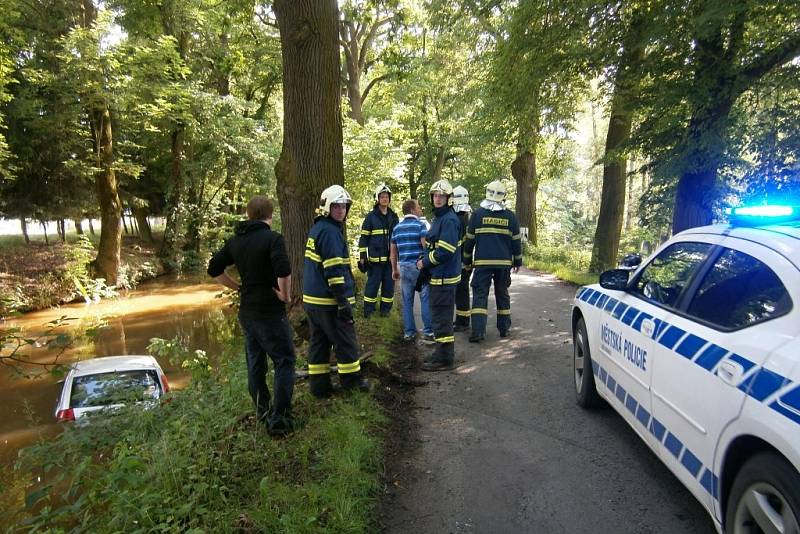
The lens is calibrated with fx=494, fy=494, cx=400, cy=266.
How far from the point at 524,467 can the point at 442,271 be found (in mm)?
2745

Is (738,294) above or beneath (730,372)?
above

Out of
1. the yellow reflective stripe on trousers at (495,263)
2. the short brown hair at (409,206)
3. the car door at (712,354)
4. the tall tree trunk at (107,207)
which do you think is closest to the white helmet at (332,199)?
the short brown hair at (409,206)

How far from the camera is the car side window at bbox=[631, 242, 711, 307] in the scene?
3.18m

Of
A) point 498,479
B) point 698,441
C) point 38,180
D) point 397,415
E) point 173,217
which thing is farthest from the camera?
point 173,217

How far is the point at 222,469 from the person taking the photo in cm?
349

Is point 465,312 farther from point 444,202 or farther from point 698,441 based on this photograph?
point 698,441

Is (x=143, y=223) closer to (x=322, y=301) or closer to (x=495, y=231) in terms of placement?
(x=495, y=231)

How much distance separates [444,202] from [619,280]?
257 centimetres

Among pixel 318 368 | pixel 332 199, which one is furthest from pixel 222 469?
pixel 332 199

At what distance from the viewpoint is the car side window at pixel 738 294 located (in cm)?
234

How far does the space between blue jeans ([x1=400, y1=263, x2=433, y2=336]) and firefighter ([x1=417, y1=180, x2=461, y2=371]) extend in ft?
3.74

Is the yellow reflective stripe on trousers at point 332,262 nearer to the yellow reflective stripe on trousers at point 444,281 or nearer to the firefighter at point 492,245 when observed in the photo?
the yellow reflective stripe on trousers at point 444,281

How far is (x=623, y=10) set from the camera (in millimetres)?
9750

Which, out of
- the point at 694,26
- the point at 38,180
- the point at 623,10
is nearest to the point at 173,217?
the point at 38,180
